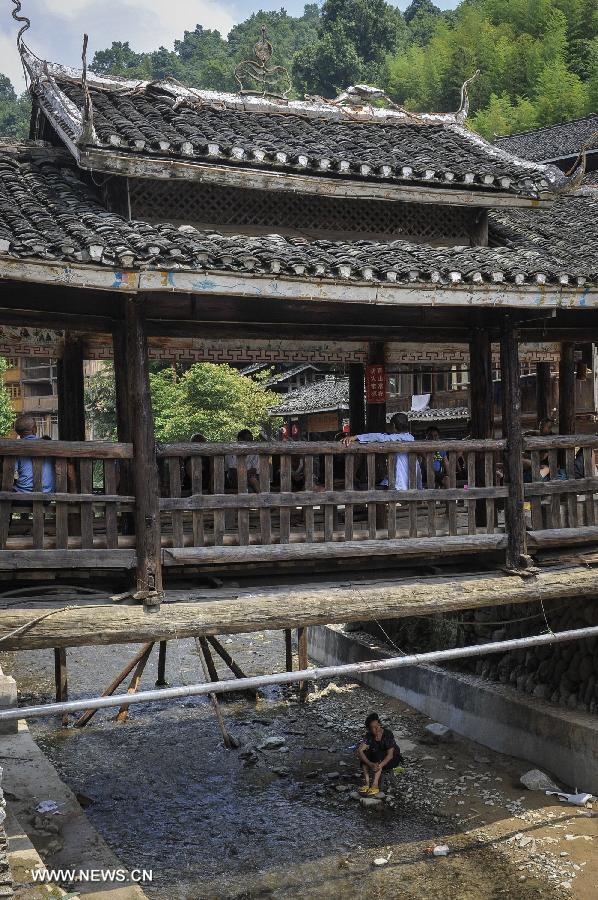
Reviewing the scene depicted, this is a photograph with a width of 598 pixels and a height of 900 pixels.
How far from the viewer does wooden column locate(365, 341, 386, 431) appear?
1341cm

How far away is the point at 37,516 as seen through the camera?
25.7 feet

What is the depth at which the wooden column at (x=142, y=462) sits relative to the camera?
8.20 metres

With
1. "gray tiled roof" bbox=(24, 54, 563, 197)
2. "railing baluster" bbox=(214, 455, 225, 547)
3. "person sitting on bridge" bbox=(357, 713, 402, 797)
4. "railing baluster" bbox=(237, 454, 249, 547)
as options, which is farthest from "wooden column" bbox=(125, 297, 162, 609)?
"person sitting on bridge" bbox=(357, 713, 402, 797)

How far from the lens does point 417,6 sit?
81.1 meters

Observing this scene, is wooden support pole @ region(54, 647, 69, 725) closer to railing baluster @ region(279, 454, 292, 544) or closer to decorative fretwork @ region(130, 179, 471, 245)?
railing baluster @ region(279, 454, 292, 544)

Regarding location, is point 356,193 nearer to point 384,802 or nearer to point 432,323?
point 432,323

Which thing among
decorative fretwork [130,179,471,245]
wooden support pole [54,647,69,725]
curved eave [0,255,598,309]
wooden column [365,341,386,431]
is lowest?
wooden support pole [54,647,69,725]

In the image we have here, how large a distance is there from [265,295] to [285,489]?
1.91m

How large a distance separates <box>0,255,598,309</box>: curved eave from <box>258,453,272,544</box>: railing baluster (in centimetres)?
158

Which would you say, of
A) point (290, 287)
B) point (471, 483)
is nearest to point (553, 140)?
point (471, 483)

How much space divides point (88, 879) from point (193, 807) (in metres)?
4.55

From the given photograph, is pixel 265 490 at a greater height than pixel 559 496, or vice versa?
pixel 265 490

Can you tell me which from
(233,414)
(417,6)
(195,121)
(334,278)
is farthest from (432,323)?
(417,6)

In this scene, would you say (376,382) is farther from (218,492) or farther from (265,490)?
(218,492)
